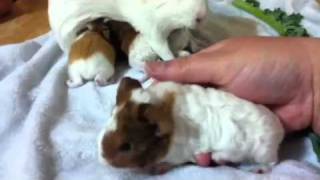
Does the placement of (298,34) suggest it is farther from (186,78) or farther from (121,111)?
(121,111)

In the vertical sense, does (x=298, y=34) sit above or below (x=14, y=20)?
above

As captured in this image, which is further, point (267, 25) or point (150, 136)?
point (267, 25)

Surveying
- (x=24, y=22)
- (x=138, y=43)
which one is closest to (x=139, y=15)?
(x=138, y=43)

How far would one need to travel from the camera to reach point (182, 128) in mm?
863

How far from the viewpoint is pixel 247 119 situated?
0.88 meters

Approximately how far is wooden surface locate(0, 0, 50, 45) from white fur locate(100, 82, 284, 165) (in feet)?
2.13

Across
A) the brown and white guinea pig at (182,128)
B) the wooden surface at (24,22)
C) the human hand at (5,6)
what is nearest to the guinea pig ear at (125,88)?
the brown and white guinea pig at (182,128)

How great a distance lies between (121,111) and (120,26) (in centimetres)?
36

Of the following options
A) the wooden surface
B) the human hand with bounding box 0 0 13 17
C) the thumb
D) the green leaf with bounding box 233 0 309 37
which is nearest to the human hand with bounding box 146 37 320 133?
the thumb

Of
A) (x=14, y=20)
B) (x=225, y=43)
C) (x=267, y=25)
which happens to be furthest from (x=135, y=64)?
(x=14, y=20)

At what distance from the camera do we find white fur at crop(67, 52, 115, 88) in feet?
3.59

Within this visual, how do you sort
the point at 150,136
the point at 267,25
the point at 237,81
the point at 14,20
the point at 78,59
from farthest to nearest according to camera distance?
the point at 14,20
the point at 267,25
the point at 78,59
the point at 237,81
the point at 150,136

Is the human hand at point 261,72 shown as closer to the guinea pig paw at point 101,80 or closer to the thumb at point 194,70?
the thumb at point 194,70

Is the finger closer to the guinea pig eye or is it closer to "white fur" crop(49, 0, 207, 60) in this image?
the guinea pig eye
